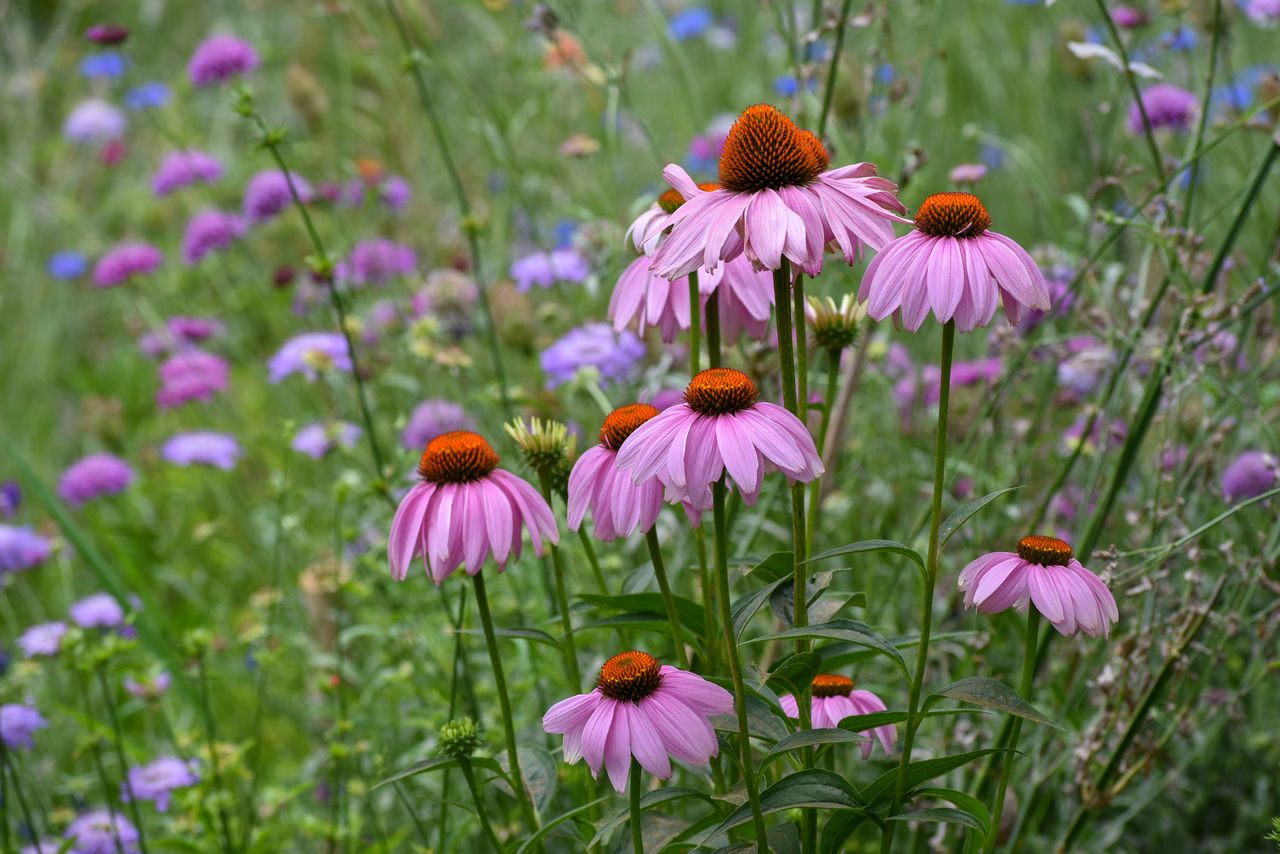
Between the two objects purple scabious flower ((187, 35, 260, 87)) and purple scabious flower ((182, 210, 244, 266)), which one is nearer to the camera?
purple scabious flower ((187, 35, 260, 87))

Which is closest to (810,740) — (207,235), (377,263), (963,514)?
(963,514)

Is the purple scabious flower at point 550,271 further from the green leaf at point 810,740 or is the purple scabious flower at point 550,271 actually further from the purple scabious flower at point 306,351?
the green leaf at point 810,740

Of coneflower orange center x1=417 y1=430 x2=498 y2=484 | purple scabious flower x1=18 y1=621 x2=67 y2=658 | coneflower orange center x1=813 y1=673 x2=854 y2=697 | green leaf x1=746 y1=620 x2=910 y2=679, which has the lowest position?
purple scabious flower x1=18 y1=621 x2=67 y2=658

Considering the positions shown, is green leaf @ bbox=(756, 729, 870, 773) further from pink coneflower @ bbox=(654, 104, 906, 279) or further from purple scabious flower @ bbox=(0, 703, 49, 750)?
purple scabious flower @ bbox=(0, 703, 49, 750)

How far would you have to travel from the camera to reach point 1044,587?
0.91 m

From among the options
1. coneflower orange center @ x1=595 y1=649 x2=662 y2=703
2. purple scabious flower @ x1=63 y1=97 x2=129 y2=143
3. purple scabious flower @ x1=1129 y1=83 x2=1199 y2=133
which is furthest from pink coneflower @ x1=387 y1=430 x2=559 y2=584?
purple scabious flower @ x1=63 y1=97 x2=129 y2=143

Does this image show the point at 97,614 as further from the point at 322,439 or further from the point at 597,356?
the point at 597,356

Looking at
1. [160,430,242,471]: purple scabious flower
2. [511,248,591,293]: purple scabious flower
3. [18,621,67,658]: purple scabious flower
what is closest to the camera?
[18,621,67,658]: purple scabious flower

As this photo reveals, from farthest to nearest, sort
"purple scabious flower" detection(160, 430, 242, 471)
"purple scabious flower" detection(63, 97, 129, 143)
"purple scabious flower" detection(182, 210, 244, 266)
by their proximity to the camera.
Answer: "purple scabious flower" detection(63, 97, 129, 143)
"purple scabious flower" detection(182, 210, 244, 266)
"purple scabious flower" detection(160, 430, 242, 471)

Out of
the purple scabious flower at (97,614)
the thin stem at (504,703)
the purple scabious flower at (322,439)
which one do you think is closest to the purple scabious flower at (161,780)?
the purple scabious flower at (97,614)

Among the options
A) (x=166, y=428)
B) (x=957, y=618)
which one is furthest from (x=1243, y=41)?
(x=166, y=428)

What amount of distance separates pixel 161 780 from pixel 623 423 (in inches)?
45.3

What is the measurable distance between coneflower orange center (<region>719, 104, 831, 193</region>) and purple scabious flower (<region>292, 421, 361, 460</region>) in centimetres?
104

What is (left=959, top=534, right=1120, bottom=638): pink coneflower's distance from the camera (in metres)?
0.90
